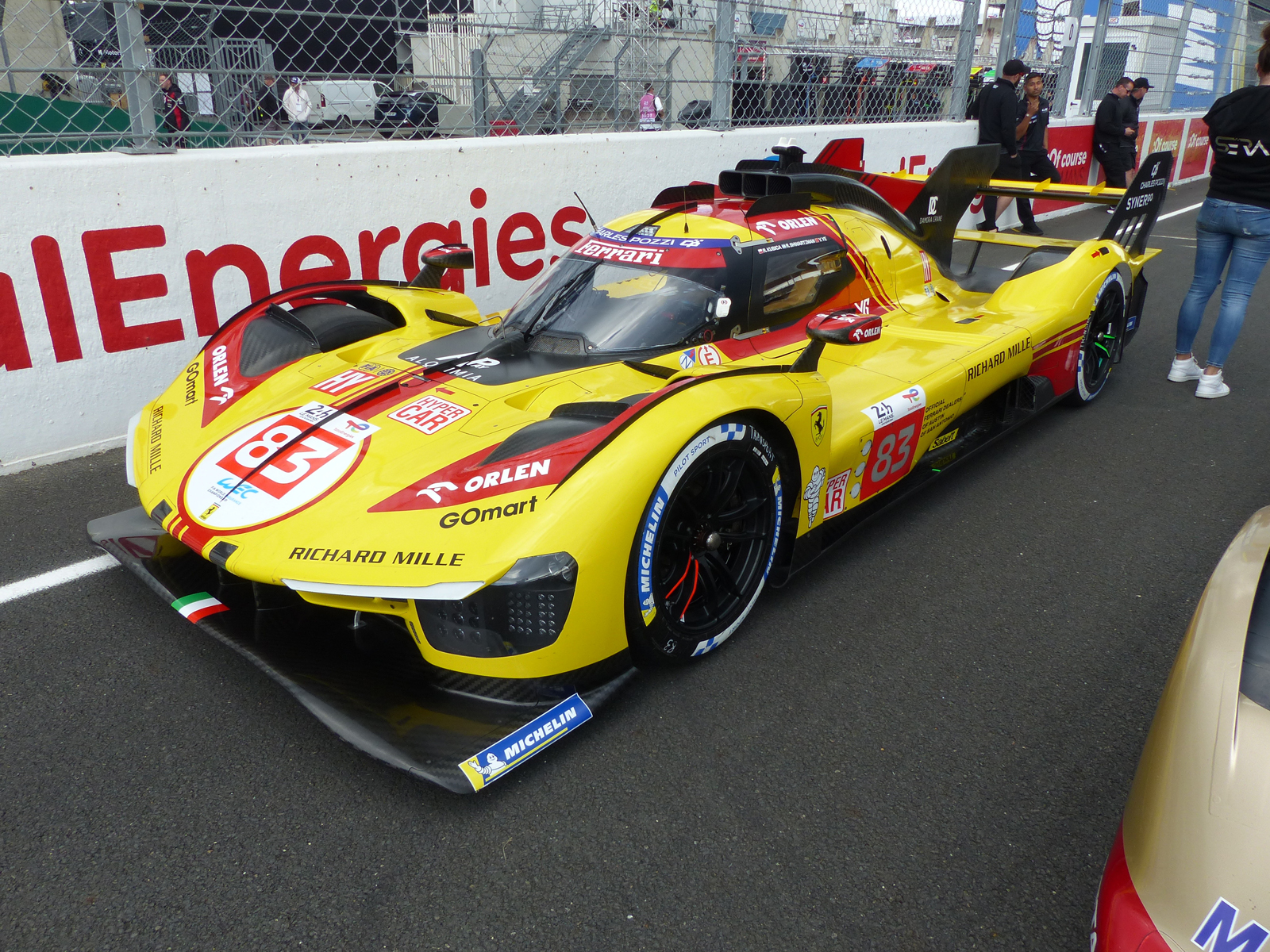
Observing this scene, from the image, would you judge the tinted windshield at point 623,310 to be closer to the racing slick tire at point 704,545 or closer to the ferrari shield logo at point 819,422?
the ferrari shield logo at point 819,422

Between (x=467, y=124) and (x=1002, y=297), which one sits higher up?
(x=467, y=124)

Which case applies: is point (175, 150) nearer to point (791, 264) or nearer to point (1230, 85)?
point (791, 264)

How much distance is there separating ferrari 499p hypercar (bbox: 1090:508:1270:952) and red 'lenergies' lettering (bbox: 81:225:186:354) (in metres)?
4.04

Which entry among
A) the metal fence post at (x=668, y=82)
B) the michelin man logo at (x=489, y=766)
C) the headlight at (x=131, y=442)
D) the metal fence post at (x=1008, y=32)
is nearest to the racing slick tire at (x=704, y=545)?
the michelin man logo at (x=489, y=766)

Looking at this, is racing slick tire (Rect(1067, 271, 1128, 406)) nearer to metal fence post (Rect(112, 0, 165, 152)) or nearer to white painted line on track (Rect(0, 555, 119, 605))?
white painted line on track (Rect(0, 555, 119, 605))

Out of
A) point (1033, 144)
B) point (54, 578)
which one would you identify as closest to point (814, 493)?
point (54, 578)

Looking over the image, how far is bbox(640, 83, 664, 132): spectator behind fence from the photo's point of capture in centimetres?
594

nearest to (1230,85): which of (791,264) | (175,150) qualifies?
(791,264)

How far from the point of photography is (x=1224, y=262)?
4500 mm

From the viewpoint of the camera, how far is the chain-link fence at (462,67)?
3.97 m

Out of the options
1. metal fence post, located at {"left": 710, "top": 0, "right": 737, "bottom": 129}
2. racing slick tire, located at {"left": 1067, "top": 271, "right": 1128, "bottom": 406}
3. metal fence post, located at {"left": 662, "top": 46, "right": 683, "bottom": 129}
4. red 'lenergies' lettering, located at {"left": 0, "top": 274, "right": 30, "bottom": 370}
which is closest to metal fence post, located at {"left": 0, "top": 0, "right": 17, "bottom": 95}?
red 'lenergies' lettering, located at {"left": 0, "top": 274, "right": 30, "bottom": 370}

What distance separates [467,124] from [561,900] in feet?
15.0

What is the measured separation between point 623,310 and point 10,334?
8.36 feet

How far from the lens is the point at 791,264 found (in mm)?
3238
